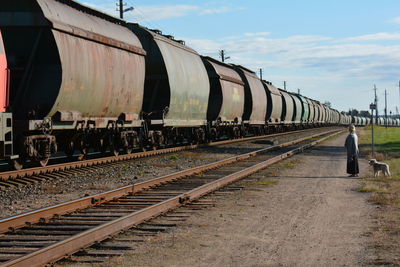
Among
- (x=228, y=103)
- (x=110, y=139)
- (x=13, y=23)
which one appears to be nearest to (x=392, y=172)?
(x=110, y=139)

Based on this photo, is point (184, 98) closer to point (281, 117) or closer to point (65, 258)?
point (65, 258)

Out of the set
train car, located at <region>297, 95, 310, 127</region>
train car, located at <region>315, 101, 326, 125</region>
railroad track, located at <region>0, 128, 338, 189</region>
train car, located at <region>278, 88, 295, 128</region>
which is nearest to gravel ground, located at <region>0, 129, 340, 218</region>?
railroad track, located at <region>0, 128, 338, 189</region>

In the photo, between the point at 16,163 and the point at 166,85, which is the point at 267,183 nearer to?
the point at 16,163

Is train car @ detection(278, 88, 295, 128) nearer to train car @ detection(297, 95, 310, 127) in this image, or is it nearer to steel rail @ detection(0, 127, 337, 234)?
train car @ detection(297, 95, 310, 127)

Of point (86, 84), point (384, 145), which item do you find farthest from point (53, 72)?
point (384, 145)

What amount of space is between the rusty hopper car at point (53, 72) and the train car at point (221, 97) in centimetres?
1277

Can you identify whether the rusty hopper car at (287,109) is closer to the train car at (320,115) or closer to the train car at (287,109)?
the train car at (287,109)

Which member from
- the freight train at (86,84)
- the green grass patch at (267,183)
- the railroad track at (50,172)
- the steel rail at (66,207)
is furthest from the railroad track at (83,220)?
the freight train at (86,84)

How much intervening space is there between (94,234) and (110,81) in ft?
33.0

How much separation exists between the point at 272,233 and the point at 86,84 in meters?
8.51

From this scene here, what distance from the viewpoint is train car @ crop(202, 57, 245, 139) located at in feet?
91.9

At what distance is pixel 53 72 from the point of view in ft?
42.0

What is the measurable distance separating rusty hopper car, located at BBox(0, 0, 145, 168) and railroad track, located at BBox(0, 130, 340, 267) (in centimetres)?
330

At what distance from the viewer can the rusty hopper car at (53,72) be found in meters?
12.6
